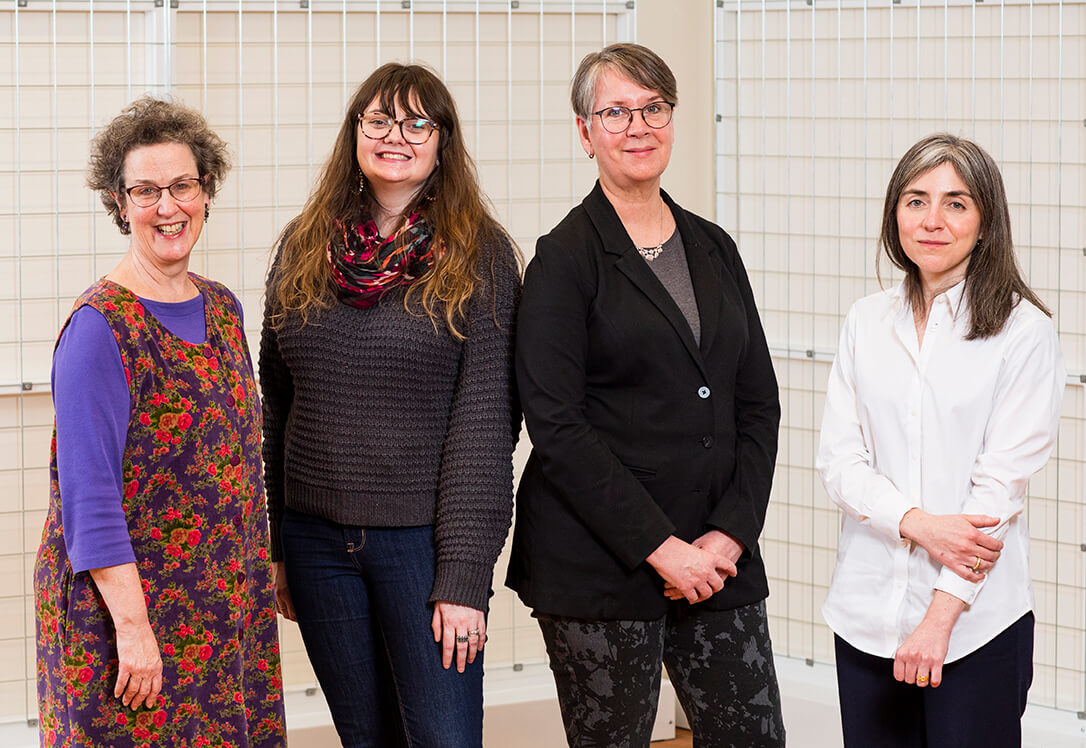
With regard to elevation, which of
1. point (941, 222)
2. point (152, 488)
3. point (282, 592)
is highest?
point (941, 222)

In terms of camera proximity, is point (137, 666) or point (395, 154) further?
point (395, 154)

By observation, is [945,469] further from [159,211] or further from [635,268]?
[159,211]

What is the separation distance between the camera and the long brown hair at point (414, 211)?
1.93m

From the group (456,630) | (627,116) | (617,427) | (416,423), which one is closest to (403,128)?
(627,116)

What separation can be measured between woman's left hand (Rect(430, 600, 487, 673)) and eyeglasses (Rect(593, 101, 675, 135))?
782mm

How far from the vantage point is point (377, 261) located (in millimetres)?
1937

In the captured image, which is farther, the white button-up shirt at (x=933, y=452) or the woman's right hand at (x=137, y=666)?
the white button-up shirt at (x=933, y=452)

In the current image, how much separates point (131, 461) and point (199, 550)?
0.17m

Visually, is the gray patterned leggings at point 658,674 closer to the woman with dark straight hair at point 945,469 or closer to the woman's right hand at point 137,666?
the woman with dark straight hair at point 945,469

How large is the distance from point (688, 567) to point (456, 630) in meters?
0.37

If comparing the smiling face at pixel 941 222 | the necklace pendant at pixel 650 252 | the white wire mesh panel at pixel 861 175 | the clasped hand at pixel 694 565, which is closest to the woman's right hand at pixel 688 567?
the clasped hand at pixel 694 565

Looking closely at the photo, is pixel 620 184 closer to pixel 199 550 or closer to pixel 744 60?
pixel 199 550

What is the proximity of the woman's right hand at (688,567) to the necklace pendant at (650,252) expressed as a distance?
0.45 meters

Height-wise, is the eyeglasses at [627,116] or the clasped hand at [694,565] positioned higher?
the eyeglasses at [627,116]
